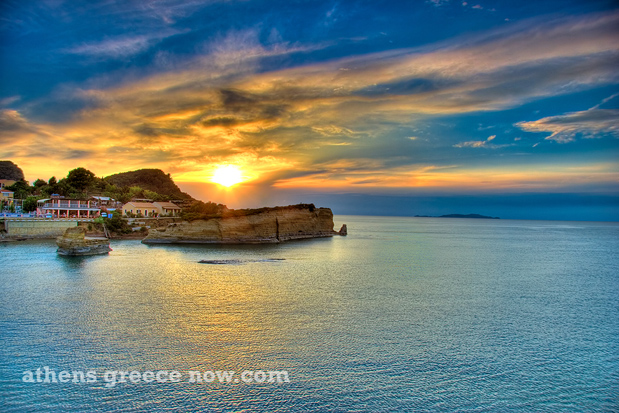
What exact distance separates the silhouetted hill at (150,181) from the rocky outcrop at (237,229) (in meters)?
120

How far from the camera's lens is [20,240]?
187 feet

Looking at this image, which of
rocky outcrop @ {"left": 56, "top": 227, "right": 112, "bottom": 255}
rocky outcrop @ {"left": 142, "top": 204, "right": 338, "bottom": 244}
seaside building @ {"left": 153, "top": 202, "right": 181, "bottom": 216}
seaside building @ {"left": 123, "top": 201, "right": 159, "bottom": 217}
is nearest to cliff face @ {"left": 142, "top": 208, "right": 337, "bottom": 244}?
rocky outcrop @ {"left": 142, "top": 204, "right": 338, "bottom": 244}

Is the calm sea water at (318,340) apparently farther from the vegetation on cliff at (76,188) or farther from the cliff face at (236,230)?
the vegetation on cliff at (76,188)

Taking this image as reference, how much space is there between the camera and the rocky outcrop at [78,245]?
136ft

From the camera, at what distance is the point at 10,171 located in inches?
5325

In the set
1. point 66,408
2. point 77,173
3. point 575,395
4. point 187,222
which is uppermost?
point 77,173

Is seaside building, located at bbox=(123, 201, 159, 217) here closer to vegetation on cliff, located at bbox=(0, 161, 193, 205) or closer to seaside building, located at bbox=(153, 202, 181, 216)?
seaside building, located at bbox=(153, 202, 181, 216)

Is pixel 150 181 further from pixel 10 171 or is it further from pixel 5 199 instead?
pixel 5 199

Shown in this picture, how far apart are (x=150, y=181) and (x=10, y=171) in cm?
5675

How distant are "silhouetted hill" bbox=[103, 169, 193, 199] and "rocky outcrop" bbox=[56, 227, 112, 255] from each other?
450 feet

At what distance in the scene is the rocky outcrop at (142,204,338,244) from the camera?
60.7 meters

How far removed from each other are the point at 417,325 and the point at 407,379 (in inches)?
218

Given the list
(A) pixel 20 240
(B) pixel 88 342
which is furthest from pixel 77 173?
(B) pixel 88 342

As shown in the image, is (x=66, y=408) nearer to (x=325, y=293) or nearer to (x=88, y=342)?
(x=88, y=342)
